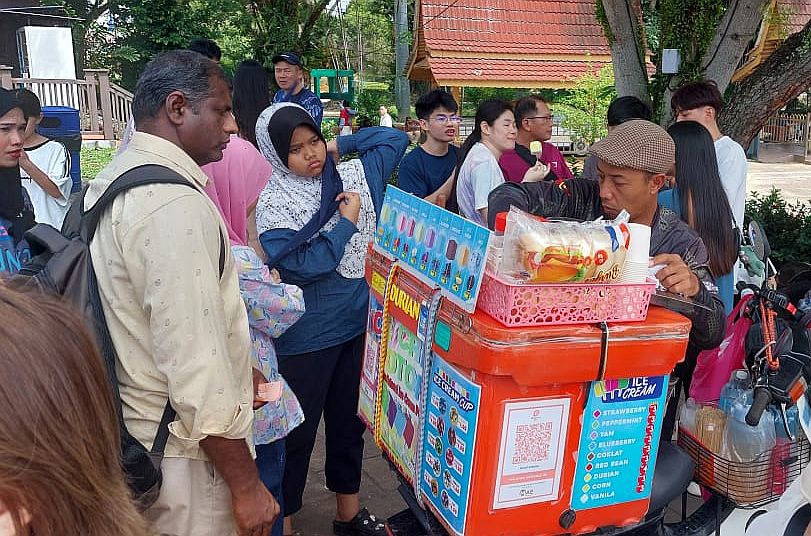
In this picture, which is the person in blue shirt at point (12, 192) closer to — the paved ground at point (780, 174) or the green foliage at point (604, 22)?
the green foliage at point (604, 22)

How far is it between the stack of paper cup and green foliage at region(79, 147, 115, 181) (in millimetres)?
10830

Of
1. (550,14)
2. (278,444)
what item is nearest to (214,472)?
(278,444)

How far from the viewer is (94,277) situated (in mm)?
1535

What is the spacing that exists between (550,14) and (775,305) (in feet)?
52.7

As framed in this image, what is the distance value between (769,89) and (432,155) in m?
2.55

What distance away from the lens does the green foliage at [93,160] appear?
11689mm

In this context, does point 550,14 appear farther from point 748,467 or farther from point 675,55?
point 748,467

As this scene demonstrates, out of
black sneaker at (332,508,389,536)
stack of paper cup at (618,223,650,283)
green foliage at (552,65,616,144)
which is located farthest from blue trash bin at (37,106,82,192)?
green foliage at (552,65,616,144)

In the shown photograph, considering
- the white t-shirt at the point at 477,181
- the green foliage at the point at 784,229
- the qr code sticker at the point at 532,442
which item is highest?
the white t-shirt at the point at 477,181

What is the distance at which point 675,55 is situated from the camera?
17.2 feet

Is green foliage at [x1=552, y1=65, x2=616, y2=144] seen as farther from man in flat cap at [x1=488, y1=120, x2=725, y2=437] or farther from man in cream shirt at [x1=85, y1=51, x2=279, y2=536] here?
man in cream shirt at [x1=85, y1=51, x2=279, y2=536]

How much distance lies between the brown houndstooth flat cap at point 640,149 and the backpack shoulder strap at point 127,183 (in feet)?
4.17

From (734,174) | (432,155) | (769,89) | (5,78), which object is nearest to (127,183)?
(734,174)

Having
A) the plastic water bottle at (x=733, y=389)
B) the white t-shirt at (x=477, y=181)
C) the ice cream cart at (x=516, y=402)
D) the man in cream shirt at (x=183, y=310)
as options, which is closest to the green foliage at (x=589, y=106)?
the white t-shirt at (x=477, y=181)
